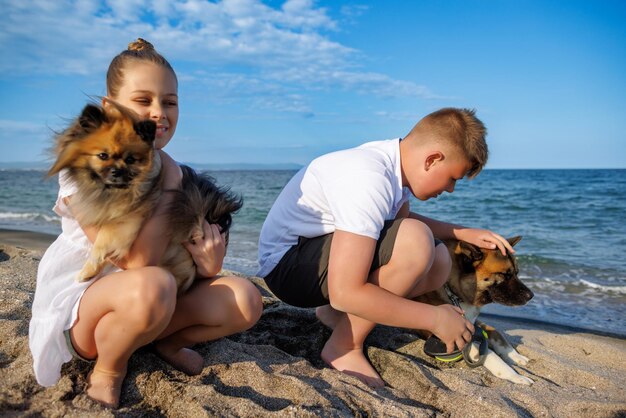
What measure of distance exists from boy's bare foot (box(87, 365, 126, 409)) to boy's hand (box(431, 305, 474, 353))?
5.08ft

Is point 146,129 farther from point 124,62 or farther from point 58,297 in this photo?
point 58,297

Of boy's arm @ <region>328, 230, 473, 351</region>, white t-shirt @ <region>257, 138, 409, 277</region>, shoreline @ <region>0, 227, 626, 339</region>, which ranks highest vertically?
white t-shirt @ <region>257, 138, 409, 277</region>

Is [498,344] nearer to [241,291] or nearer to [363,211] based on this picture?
[363,211]

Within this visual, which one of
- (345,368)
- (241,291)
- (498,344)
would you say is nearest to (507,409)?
(345,368)

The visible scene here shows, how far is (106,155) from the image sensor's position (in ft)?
7.25

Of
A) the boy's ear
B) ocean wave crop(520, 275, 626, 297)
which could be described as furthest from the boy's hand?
ocean wave crop(520, 275, 626, 297)

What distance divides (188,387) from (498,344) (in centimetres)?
221

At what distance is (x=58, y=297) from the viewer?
7.50 feet

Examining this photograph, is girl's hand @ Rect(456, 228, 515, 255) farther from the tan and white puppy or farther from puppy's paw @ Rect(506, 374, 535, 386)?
puppy's paw @ Rect(506, 374, 535, 386)

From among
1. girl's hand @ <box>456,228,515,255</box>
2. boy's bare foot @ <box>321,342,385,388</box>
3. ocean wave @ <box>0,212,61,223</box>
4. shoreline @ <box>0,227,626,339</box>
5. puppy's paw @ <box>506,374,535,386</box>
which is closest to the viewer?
boy's bare foot @ <box>321,342,385,388</box>

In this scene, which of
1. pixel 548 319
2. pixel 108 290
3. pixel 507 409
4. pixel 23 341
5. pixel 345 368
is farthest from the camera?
pixel 548 319

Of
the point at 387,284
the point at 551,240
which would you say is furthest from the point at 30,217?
the point at 387,284

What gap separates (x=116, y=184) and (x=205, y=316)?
2.54ft

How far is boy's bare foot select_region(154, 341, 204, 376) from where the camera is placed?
2.57 meters
